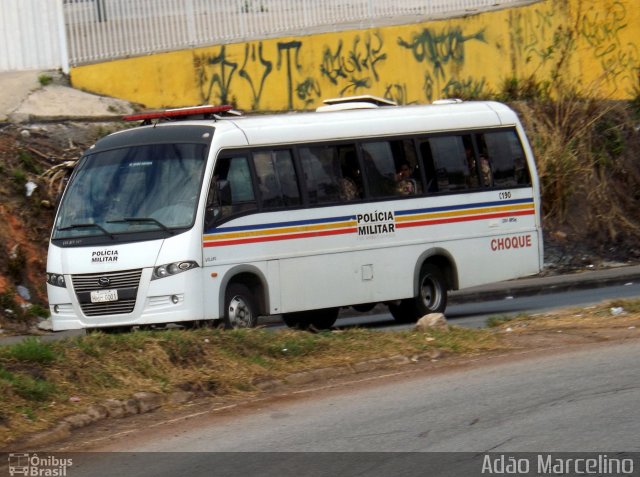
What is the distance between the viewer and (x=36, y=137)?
21281mm

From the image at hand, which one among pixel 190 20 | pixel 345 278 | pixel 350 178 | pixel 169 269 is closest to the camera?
pixel 169 269

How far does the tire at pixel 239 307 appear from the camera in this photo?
45.1 ft

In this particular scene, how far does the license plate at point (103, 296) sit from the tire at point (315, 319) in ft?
11.6

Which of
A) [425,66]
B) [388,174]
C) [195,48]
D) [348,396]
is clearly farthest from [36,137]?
[348,396]

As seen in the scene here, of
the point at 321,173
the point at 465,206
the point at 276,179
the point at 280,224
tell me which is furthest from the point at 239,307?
the point at 465,206

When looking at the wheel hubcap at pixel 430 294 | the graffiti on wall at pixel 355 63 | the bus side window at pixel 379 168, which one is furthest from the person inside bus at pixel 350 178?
the graffiti on wall at pixel 355 63

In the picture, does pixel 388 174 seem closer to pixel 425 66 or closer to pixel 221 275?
pixel 221 275

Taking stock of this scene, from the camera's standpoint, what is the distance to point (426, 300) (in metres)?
16.8

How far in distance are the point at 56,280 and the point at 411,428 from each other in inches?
254

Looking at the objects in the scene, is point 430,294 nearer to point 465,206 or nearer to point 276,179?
point 465,206

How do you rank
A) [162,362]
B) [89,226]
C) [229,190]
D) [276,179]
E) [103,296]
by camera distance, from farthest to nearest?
[276,179]
[229,190]
[89,226]
[103,296]
[162,362]

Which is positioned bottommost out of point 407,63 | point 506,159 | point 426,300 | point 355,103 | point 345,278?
point 426,300

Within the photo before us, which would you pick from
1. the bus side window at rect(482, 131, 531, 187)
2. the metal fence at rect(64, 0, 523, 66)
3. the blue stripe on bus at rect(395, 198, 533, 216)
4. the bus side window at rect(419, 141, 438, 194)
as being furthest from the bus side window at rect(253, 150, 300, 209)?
the metal fence at rect(64, 0, 523, 66)

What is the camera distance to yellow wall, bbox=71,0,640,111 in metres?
24.6
